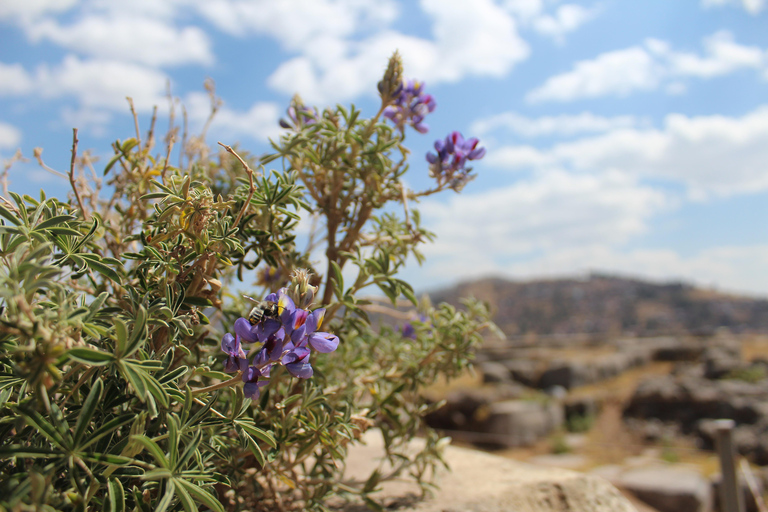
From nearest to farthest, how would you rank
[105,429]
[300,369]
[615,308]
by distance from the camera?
[105,429], [300,369], [615,308]

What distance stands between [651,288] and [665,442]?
5338cm

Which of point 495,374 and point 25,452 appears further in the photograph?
point 495,374

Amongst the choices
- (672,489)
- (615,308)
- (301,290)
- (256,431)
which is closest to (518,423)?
(672,489)

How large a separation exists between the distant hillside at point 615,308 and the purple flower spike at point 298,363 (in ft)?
124

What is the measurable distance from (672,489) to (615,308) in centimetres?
5320

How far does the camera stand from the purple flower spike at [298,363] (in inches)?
39.8

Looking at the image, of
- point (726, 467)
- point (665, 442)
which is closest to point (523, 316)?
point (665, 442)

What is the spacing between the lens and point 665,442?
445 inches

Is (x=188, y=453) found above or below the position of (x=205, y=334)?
below

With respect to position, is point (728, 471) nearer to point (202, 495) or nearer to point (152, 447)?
point (202, 495)

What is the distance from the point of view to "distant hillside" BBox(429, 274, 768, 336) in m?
46.0

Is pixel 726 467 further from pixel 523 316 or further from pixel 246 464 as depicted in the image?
pixel 523 316

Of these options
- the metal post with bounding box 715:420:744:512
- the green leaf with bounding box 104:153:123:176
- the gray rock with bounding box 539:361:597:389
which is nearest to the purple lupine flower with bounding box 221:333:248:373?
the green leaf with bounding box 104:153:123:176

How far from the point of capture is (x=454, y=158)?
168cm
